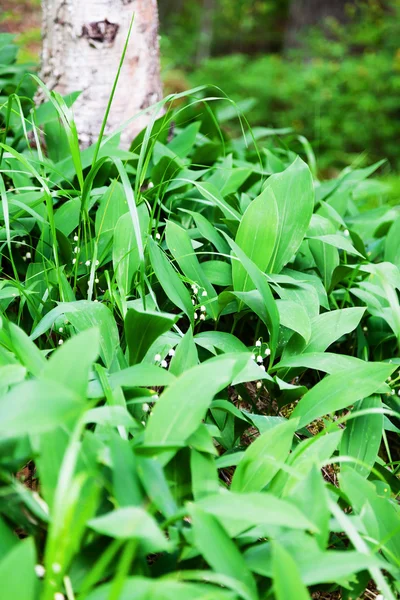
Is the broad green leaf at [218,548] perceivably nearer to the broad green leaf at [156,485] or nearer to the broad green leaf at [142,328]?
the broad green leaf at [156,485]

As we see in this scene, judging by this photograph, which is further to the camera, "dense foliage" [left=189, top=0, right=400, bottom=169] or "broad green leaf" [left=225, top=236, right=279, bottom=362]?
"dense foliage" [left=189, top=0, right=400, bottom=169]

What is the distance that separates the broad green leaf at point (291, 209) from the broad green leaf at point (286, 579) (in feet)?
2.71

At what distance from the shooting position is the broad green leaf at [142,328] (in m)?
1.05

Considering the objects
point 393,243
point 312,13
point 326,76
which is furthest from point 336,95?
point 393,243

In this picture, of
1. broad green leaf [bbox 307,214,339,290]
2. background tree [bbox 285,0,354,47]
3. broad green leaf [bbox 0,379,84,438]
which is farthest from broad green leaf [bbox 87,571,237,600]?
background tree [bbox 285,0,354,47]

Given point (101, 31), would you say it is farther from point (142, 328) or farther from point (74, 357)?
point (74, 357)

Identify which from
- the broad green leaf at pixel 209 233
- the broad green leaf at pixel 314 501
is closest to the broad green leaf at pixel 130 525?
the broad green leaf at pixel 314 501

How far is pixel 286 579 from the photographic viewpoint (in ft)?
2.27

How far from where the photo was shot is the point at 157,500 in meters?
0.81

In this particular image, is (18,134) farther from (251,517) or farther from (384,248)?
(251,517)

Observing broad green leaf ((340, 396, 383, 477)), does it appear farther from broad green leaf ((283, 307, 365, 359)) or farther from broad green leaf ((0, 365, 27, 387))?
broad green leaf ((0, 365, 27, 387))

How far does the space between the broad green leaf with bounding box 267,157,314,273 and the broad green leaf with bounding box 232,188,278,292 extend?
81 mm

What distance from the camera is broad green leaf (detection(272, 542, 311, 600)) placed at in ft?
2.26

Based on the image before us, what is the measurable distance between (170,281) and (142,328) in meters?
0.22
